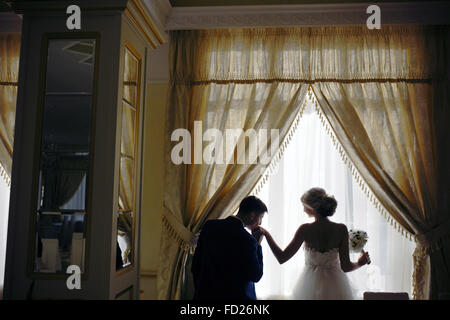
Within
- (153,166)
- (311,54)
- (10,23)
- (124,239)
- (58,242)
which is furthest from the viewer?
(153,166)

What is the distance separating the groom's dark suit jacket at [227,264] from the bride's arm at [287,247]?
2.17ft

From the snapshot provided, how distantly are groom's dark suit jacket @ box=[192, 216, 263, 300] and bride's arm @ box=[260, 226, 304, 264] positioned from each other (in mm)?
662

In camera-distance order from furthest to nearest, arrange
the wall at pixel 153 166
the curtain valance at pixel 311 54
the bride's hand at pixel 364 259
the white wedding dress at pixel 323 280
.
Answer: the wall at pixel 153 166 < the curtain valance at pixel 311 54 < the bride's hand at pixel 364 259 < the white wedding dress at pixel 323 280

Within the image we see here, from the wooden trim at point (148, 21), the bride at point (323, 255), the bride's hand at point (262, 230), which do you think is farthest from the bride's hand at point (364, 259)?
the wooden trim at point (148, 21)

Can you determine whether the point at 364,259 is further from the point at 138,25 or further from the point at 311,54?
the point at 138,25

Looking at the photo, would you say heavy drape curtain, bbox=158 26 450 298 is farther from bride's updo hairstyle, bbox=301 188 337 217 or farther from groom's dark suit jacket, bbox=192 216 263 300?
groom's dark suit jacket, bbox=192 216 263 300

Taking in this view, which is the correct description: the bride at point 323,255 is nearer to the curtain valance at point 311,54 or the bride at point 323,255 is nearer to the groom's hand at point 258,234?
the groom's hand at point 258,234

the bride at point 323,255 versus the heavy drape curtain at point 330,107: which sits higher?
the heavy drape curtain at point 330,107

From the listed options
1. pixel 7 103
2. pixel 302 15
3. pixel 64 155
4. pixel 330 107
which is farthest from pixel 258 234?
pixel 7 103

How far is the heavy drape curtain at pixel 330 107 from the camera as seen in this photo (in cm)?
299

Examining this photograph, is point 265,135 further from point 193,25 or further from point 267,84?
point 193,25

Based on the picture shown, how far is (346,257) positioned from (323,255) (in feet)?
0.56

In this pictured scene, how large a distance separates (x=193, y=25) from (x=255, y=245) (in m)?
1.95

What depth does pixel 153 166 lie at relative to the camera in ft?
11.0
